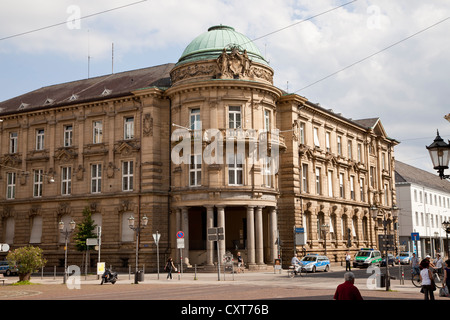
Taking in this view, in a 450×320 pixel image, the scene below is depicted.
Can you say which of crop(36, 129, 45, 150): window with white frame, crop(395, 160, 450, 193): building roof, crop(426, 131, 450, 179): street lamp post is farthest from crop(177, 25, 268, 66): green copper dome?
crop(395, 160, 450, 193): building roof

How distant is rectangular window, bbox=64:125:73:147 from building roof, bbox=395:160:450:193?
52.7 meters

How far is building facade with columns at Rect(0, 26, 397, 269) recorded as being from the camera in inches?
1670

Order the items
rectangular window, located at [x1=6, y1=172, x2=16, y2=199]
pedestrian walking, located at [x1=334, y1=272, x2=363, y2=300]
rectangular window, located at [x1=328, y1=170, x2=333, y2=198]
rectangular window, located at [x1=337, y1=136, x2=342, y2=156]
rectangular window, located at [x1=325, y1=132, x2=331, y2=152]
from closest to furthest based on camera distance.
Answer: pedestrian walking, located at [x1=334, y1=272, x2=363, y2=300]
rectangular window, located at [x1=6, y1=172, x2=16, y2=199]
rectangular window, located at [x1=328, y1=170, x2=333, y2=198]
rectangular window, located at [x1=325, y1=132, x2=331, y2=152]
rectangular window, located at [x1=337, y1=136, x2=342, y2=156]

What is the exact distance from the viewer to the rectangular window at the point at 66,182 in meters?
48.6

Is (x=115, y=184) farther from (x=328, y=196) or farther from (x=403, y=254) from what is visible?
(x=403, y=254)

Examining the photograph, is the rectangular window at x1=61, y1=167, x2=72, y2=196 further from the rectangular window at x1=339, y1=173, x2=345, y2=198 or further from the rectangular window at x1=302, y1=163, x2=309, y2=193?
the rectangular window at x1=339, y1=173, x2=345, y2=198

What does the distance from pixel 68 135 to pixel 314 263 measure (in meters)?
25.6

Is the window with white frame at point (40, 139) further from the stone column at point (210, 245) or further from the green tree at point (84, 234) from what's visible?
the stone column at point (210, 245)

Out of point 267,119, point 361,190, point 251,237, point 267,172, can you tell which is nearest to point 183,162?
point 267,172

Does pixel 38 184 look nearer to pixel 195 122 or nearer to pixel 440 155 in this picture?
pixel 195 122

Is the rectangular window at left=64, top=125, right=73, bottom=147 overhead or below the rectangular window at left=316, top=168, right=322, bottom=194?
overhead

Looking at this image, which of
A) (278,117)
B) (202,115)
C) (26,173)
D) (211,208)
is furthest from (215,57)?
(26,173)

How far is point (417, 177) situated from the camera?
8938 cm

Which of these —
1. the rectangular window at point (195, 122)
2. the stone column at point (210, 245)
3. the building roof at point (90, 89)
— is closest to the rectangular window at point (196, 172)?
the rectangular window at point (195, 122)
